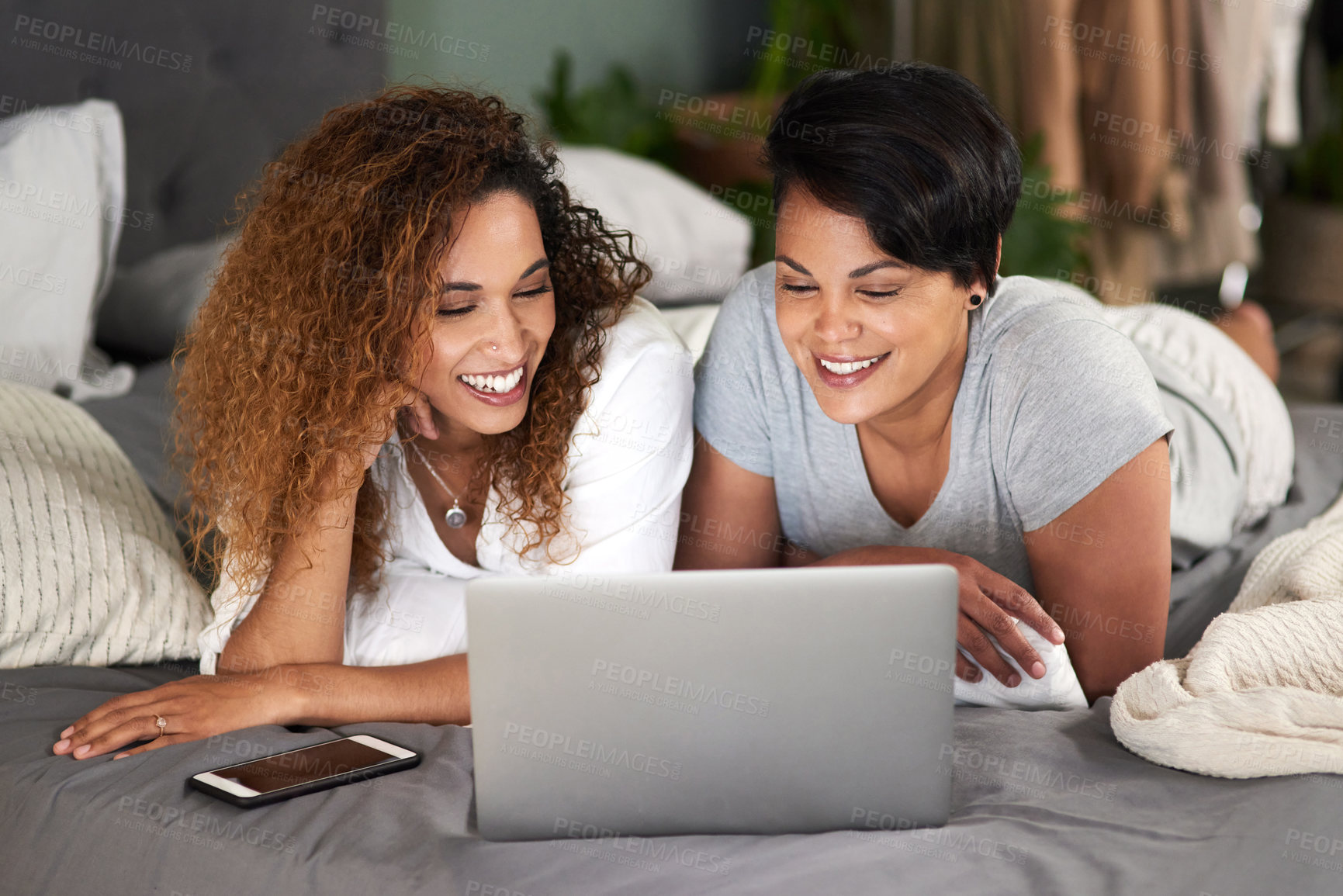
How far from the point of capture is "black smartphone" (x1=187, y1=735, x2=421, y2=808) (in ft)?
3.05

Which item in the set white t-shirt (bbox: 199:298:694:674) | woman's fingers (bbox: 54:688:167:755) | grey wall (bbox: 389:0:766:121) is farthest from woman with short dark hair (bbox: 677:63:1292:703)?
grey wall (bbox: 389:0:766:121)

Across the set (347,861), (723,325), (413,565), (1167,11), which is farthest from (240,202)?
(1167,11)

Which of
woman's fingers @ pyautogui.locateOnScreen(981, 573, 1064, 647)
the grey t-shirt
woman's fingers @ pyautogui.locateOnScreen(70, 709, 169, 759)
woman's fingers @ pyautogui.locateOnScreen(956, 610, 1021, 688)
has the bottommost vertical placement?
woman's fingers @ pyautogui.locateOnScreen(70, 709, 169, 759)

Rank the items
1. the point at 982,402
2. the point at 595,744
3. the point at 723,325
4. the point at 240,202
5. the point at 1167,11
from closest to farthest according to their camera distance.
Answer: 1. the point at 595,744
2. the point at 982,402
3. the point at 723,325
4. the point at 240,202
5. the point at 1167,11

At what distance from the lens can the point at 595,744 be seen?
0.83 metres

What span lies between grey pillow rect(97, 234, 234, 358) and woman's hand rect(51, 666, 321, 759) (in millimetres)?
901

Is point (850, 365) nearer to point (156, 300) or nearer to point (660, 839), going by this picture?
point (660, 839)

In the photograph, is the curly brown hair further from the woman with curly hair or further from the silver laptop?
the silver laptop

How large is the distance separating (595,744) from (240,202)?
1.50 metres

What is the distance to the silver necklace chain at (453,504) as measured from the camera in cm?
137

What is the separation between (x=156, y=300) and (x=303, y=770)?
1.21 metres

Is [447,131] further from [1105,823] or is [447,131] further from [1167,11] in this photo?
[1167,11]

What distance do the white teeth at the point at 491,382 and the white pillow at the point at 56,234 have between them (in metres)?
0.82

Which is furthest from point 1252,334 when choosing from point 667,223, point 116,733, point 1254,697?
point 116,733
